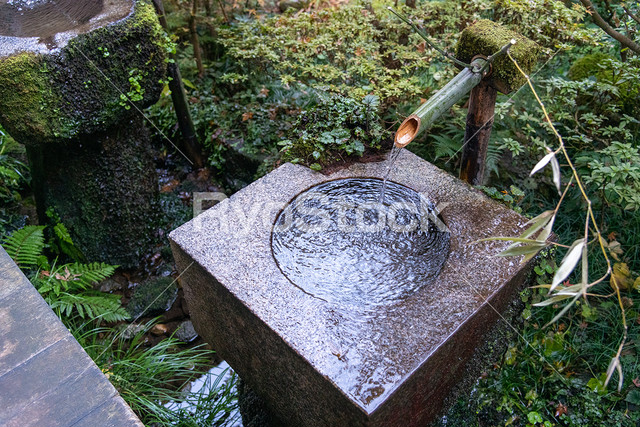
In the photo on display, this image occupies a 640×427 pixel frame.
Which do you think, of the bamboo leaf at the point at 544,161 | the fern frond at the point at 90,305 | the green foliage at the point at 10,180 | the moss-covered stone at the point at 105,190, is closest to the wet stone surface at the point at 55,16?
the moss-covered stone at the point at 105,190

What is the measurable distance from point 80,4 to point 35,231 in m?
1.58

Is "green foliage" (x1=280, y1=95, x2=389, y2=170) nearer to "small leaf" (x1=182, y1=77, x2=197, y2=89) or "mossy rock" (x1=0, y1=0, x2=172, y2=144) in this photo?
"mossy rock" (x1=0, y1=0, x2=172, y2=144)

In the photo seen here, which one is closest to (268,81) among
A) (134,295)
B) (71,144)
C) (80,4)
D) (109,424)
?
(80,4)

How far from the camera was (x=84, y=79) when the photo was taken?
108 inches

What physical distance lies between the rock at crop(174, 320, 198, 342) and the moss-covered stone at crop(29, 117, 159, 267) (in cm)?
74

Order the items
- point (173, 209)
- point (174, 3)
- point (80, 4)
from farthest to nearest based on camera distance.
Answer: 1. point (174, 3)
2. point (173, 209)
3. point (80, 4)

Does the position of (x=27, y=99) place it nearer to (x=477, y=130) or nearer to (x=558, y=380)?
(x=477, y=130)

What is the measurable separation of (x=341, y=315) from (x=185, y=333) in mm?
1714

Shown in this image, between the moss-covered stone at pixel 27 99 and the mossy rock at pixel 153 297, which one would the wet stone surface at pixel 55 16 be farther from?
the mossy rock at pixel 153 297

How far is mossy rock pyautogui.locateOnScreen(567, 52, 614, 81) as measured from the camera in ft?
12.3

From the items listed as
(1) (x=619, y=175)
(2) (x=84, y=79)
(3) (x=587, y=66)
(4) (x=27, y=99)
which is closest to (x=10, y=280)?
(4) (x=27, y=99)

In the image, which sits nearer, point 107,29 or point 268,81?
point 107,29

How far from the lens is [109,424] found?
1500mm

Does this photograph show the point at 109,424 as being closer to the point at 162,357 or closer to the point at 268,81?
the point at 162,357
